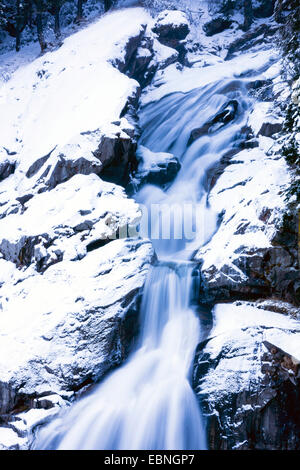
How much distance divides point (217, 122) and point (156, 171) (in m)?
4.18

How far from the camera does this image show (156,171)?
13.6 meters

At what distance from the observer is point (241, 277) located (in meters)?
7.91

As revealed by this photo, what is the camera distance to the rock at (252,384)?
222 inches

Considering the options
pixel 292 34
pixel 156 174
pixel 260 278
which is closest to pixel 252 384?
pixel 260 278

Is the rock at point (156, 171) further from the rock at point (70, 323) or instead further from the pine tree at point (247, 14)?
the pine tree at point (247, 14)

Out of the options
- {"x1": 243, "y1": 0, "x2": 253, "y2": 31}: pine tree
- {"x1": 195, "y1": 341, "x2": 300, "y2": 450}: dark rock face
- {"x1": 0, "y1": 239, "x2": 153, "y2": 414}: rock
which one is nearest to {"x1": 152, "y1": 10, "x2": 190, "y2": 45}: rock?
{"x1": 243, "y1": 0, "x2": 253, "y2": 31}: pine tree

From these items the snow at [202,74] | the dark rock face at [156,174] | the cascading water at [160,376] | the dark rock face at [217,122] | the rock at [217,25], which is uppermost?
the rock at [217,25]

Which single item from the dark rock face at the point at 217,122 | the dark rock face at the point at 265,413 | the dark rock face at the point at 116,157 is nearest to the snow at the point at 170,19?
the dark rock face at the point at 217,122

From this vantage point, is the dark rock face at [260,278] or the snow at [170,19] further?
the snow at [170,19]

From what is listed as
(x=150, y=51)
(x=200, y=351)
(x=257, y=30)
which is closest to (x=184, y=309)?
(x=200, y=351)

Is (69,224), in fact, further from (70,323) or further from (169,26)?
(169,26)

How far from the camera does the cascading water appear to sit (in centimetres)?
625

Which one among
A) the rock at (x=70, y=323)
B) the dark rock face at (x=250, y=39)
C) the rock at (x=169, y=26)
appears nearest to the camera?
the rock at (x=70, y=323)

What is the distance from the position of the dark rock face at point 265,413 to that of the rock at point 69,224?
5.08 m
